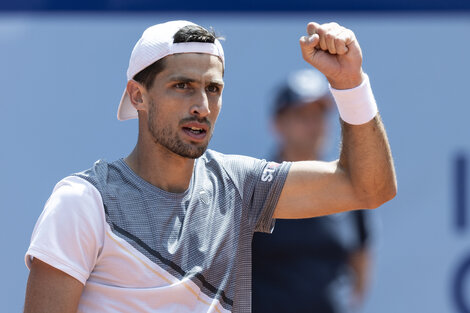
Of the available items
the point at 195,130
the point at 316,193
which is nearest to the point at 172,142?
the point at 195,130

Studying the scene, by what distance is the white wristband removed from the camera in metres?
2.70

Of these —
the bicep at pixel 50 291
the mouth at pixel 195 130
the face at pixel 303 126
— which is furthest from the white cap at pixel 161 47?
the face at pixel 303 126

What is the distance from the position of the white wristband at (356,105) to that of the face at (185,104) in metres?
0.38

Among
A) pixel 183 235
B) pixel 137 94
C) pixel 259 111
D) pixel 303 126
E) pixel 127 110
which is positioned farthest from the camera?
pixel 259 111

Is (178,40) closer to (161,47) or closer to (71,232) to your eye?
(161,47)

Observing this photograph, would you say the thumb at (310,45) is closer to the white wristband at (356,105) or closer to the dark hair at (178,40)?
the white wristband at (356,105)

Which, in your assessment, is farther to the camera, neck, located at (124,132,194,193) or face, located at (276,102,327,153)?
face, located at (276,102,327,153)

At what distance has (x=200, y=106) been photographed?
2619mm

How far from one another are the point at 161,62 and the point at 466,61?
7.81 ft

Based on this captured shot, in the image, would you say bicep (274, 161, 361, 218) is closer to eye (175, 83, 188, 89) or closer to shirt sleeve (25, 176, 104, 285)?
eye (175, 83, 188, 89)

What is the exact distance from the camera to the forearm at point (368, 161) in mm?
2709

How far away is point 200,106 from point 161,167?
224mm

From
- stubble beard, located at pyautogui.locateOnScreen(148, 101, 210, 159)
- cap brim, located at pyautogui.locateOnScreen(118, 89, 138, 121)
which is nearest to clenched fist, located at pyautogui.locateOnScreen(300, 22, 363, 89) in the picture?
stubble beard, located at pyautogui.locateOnScreen(148, 101, 210, 159)

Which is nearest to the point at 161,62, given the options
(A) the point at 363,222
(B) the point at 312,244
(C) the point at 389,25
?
(B) the point at 312,244
